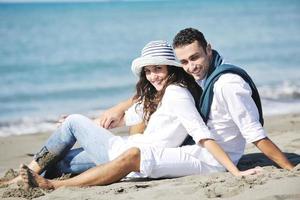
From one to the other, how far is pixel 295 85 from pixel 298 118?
384 cm

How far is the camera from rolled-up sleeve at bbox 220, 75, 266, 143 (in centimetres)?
452

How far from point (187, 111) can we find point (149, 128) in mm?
421

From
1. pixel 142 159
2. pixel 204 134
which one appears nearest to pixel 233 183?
pixel 204 134

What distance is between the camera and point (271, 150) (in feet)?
15.3

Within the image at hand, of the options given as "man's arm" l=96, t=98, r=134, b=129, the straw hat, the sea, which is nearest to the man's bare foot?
"man's arm" l=96, t=98, r=134, b=129

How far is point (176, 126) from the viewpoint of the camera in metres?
4.79

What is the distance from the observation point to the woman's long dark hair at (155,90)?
487 centimetres

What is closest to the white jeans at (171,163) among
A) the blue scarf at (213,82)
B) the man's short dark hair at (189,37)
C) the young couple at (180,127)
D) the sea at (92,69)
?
the young couple at (180,127)

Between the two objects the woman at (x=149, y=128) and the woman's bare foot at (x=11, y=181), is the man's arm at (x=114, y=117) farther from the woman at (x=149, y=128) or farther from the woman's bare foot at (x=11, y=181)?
the woman's bare foot at (x=11, y=181)

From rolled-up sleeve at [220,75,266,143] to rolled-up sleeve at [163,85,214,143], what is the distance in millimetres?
242

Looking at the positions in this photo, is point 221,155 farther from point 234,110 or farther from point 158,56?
point 158,56

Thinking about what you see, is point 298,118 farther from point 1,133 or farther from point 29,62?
point 29,62

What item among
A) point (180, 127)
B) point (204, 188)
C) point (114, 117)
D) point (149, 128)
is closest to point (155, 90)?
point (149, 128)

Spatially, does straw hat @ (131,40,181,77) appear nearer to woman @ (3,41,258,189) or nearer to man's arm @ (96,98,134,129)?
woman @ (3,41,258,189)
